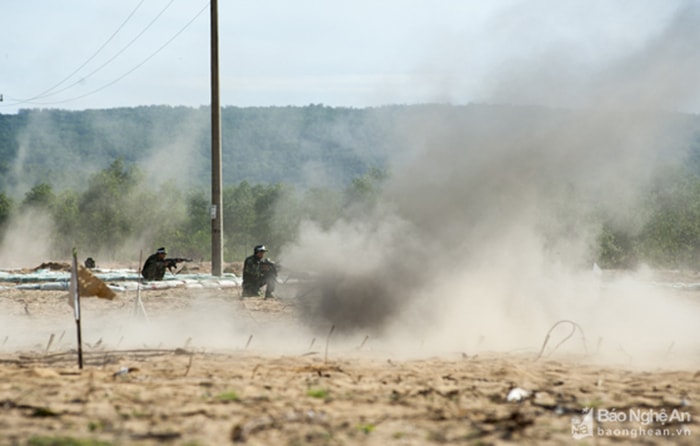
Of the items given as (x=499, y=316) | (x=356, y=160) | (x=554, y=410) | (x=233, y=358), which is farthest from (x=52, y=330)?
(x=356, y=160)

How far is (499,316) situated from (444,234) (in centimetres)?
156

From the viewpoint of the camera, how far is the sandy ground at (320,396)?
22.6ft

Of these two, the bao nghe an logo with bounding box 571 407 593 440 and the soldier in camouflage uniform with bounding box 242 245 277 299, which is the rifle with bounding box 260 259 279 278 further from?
the bao nghe an logo with bounding box 571 407 593 440

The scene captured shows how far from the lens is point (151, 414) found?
24.2 feet

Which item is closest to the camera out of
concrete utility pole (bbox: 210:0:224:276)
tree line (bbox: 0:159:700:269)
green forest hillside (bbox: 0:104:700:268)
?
green forest hillside (bbox: 0:104:700:268)

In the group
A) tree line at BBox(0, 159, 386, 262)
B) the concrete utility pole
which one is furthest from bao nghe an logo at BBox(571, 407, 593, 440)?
tree line at BBox(0, 159, 386, 262)

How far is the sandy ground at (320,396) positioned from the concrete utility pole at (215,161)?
864 cm

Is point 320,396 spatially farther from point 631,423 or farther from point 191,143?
point 191,143

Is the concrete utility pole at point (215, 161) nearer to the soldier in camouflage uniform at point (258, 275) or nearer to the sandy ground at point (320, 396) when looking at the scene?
the soldier in camouflage uniform at point (258, 275)

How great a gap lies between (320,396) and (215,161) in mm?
14335

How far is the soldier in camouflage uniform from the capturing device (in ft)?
58.6

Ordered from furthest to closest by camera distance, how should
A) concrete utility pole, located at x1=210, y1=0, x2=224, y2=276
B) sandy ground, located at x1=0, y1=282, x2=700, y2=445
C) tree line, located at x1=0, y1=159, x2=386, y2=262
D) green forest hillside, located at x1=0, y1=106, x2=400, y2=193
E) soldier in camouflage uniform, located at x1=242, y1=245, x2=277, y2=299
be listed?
1. green forest hillside, located at x1=0, y1=106, x2=400, y2=193
2. tree line, located at x1=0, y1=159, x2=386, y2=262
3. concrete utility pole, located at x1=210, y1=0, x2=224, y2=276
4. soldier in camouflage uniform, located at x1=242, y1=245, x2=277, y2=299
5. sandy ground, located at x1=0, y1=282, x2=700, y2=445

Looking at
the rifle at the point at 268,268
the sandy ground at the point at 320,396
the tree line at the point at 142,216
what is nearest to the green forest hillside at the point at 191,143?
the tree line at the point at 142,216

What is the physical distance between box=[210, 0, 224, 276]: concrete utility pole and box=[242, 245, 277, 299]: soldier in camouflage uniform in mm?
3662
